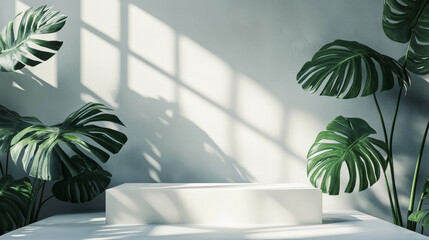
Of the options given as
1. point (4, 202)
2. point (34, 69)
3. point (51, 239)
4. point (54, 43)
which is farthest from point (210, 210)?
point (34, 69)

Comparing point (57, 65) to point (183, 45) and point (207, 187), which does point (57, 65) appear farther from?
point (207, 187)

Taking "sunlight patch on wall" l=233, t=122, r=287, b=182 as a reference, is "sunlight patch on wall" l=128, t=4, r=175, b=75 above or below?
above

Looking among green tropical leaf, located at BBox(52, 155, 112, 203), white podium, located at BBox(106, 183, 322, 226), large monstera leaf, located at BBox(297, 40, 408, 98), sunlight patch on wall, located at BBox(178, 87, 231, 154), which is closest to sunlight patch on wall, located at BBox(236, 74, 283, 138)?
sunlight patch on wall, located at BBox(178, 87, 231, 154)

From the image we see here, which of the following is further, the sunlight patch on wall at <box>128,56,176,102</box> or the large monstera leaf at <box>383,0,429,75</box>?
the sunlight patch on wall at <box>128,56,176,102</box>

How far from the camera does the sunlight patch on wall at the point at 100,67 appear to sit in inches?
118

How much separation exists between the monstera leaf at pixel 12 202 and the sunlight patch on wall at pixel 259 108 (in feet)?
4.45

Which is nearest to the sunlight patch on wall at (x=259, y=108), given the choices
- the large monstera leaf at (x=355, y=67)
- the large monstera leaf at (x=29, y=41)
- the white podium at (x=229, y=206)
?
the large monstera leaf at (x=355, y=67)

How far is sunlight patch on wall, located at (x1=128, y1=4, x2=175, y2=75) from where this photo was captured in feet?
9.89

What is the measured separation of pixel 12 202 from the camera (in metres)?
2.40

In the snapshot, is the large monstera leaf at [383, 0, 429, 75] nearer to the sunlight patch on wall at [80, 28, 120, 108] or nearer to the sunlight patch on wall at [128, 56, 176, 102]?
the sunlight patch on wall at [128, 56, 176, 102]

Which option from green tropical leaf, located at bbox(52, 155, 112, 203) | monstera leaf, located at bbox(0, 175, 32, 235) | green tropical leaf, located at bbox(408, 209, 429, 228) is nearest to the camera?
green tropical leaf, located at bbox(408, 209, 429, 228)

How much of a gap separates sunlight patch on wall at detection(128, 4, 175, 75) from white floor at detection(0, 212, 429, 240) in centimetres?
108

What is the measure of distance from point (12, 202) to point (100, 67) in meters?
1.02

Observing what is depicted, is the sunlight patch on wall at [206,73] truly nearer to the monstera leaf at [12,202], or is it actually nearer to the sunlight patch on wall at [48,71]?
the sunlight patch on wall at [48,71]
